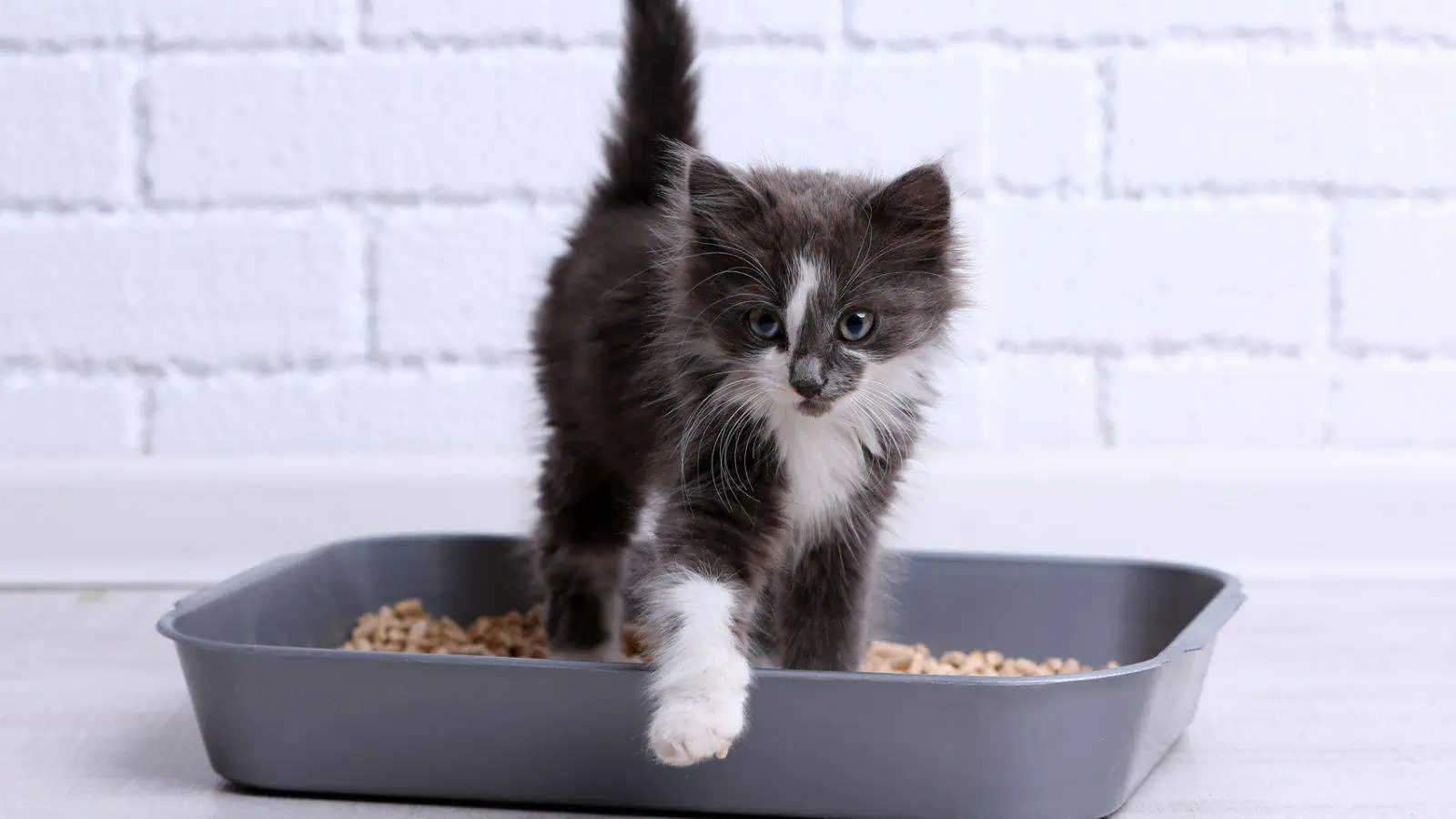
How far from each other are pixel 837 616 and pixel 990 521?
2.67ft

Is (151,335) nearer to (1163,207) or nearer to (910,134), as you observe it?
(910,134)

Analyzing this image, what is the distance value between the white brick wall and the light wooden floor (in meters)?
0.33

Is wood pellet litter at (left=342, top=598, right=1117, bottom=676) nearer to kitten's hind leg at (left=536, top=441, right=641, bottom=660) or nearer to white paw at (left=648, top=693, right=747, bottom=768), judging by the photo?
kitten's hind leg at (left=536, top=441, right=641, bottom=660)

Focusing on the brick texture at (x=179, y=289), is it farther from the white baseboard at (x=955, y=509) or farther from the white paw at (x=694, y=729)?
the white paw at (x=694, y=729)

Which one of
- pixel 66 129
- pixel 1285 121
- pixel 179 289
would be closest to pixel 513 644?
pixel 179 289

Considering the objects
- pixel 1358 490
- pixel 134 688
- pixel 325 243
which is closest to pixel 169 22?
pixel 325 243

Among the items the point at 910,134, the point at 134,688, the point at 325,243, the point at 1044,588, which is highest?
the point at 910,134

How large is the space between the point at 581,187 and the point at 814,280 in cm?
97

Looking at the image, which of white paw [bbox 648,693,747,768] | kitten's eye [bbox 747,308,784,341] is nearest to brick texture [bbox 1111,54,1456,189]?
kitten's eye [bbox 747,308,784,341]

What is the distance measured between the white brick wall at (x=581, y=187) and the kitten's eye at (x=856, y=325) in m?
0.91

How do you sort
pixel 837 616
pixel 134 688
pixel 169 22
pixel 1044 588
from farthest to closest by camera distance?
pixel 169 22
pixel 1044 588
pixel 134 688
pixel 837 616

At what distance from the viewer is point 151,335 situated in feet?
6.64

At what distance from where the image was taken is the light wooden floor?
1.14 meters

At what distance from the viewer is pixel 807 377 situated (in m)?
1.06
